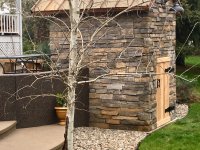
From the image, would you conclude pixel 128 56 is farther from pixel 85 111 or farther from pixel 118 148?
pixel 118 148

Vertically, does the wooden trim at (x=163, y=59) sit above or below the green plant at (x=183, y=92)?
above

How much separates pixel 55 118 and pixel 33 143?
5.77 feet

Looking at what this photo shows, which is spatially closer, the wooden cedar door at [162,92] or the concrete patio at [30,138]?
the concrete patio at [30,138]

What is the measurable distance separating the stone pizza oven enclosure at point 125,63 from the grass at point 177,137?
0.45 m

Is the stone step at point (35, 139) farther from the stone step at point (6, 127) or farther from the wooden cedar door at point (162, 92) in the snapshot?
the wooden cedar door at point (162, 92)

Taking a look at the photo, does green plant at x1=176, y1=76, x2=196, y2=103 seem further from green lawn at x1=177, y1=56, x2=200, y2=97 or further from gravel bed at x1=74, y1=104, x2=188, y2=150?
gravel bed at x1=74, y1=104, x2=188, y2=150

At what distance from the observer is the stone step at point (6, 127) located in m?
6.35

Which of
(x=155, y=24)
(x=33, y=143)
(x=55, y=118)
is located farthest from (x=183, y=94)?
(x=33, y=143)

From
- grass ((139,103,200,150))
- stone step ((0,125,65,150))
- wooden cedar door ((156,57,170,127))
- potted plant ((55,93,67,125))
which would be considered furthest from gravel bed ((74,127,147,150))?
wooden cedar door ((156,57,170,127))

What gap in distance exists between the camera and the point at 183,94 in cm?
1228

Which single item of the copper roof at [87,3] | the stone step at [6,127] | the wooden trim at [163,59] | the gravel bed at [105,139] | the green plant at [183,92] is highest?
the copper roof at [87,3]

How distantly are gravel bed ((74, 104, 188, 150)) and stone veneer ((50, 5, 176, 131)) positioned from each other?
0.95 feet

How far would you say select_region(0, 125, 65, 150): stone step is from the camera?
5.91 meters

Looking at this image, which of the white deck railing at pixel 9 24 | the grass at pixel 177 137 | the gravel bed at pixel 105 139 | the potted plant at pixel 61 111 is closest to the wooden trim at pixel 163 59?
the grass at pixel 177 137
